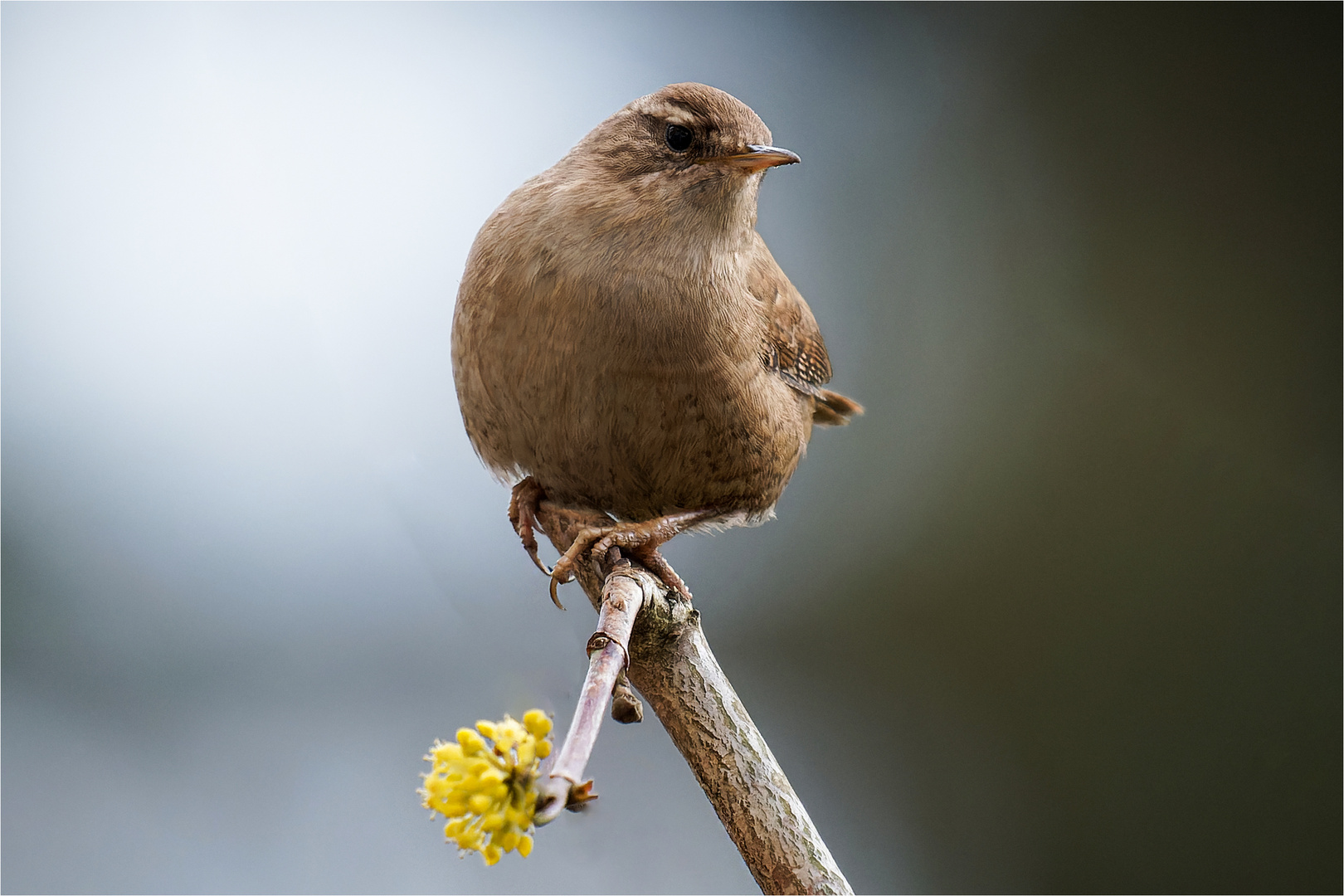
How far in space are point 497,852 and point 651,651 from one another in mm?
552

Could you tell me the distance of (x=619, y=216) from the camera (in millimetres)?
1198

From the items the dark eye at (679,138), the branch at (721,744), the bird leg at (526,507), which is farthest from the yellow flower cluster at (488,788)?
the dark eye at (679,138)

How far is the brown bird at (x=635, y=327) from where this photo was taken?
45.9 inches

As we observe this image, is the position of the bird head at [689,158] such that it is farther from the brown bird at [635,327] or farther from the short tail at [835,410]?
the short tail at [835,410]

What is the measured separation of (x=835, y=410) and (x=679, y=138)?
765 mm

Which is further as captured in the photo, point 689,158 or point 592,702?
point 689,158

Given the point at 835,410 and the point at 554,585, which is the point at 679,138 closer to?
the point at 554,585

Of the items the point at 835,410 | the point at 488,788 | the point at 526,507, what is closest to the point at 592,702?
the point at 488,788

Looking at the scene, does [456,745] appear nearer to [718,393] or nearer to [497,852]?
[497,852]

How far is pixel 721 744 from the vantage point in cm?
117

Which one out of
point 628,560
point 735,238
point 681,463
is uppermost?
point 735,238

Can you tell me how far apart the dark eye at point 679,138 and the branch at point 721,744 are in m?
0.57

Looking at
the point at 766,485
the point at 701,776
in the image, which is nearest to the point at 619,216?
the point at 766,485

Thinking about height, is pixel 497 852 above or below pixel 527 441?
below
